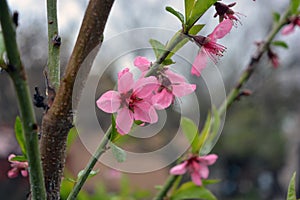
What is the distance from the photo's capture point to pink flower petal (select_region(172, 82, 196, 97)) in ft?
1.04

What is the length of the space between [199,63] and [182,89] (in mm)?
26

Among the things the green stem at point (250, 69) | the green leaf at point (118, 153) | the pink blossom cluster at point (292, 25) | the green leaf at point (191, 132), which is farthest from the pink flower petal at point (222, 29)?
the pink blossom cluster at point (292, 25)

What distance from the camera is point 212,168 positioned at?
27.4 feet

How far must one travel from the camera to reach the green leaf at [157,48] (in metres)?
0.31

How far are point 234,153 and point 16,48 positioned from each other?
8029 mm

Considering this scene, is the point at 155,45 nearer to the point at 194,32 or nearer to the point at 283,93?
the point at 194,32

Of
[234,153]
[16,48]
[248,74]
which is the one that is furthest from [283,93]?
[16,48]

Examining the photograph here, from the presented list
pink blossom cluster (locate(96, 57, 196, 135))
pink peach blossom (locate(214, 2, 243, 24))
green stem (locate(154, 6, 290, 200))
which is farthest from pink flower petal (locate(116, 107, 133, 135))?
green stem (locate(154, 6, 290, 200))

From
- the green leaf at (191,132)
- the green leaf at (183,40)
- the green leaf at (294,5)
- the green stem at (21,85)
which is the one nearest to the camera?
the green stem at (21,85)

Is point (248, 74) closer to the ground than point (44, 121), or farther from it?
closer to the ground

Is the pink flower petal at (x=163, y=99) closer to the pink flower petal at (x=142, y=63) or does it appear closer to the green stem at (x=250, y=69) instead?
the pink flower petal at (x=142, y=63)

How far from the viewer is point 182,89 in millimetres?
325

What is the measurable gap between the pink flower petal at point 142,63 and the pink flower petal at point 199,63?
0.12 ft

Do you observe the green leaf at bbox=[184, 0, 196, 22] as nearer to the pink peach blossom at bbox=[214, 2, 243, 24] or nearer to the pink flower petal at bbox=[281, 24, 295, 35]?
the pink peach blossom at bbox=[214, 2, 243, 24]
